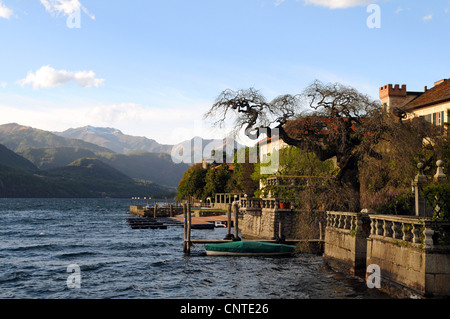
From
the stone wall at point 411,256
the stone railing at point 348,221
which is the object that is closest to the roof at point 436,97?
the stone railing at point 348,221

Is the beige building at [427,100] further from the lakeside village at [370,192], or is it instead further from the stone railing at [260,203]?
the stone railing at [260,203]

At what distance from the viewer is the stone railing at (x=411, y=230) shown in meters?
18.1

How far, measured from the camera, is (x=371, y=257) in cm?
2314

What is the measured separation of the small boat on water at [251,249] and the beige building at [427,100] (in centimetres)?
1458

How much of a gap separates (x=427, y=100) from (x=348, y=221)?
2827 centimetres

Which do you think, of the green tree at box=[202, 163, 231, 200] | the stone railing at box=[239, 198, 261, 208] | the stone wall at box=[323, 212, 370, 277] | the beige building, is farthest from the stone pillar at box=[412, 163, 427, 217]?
the green tree at box=[202, 163, 231, 200]

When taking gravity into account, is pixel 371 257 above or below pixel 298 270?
above

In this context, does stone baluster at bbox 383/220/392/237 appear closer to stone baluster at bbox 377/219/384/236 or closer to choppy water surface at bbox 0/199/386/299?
stone baluster at bbox 377/219/384/236

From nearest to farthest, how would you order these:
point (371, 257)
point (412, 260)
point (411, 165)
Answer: point (412, 260)
point (371, 257)
point (411, 165)

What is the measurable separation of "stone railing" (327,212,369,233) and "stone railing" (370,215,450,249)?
8.17 ft

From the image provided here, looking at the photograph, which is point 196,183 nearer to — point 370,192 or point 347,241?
point 370,192

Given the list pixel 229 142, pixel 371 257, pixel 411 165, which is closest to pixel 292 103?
pixel 229 142
